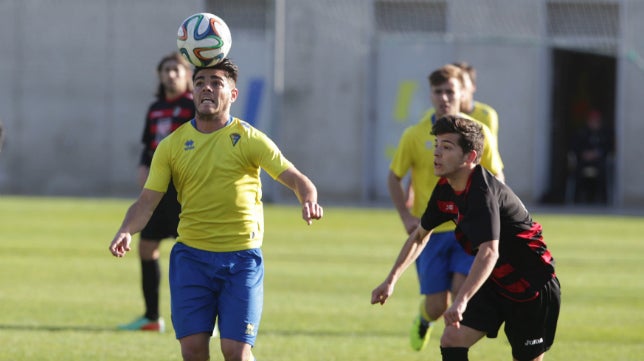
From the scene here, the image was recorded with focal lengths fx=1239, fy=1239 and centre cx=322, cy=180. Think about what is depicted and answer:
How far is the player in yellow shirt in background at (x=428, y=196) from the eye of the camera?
900 centimetres

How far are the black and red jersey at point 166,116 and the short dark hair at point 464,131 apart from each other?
3819 millimetres

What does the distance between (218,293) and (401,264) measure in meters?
1.05

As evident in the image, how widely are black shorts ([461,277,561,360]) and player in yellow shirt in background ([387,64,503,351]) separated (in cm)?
203

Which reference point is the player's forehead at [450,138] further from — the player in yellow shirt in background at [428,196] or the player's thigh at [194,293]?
the player in yellow shirt in background at [428,196]

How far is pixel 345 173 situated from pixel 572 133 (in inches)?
239

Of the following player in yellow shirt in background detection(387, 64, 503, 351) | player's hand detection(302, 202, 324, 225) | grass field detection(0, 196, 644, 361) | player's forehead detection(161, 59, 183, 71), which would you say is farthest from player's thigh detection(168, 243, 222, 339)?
player's forehead detection(161, 59, 183, 71)

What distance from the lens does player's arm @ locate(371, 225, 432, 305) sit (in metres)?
6.86

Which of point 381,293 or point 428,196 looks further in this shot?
point 428,196

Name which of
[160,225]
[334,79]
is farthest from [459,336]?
[334,79]

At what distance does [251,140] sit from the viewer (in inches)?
275

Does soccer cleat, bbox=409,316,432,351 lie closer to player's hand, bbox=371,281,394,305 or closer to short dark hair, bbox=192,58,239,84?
player's hand, bbox=371,281,394,305

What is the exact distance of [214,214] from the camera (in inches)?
277

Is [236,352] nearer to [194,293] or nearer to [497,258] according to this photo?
[194,293]

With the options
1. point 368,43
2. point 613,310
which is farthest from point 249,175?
point 368,43
